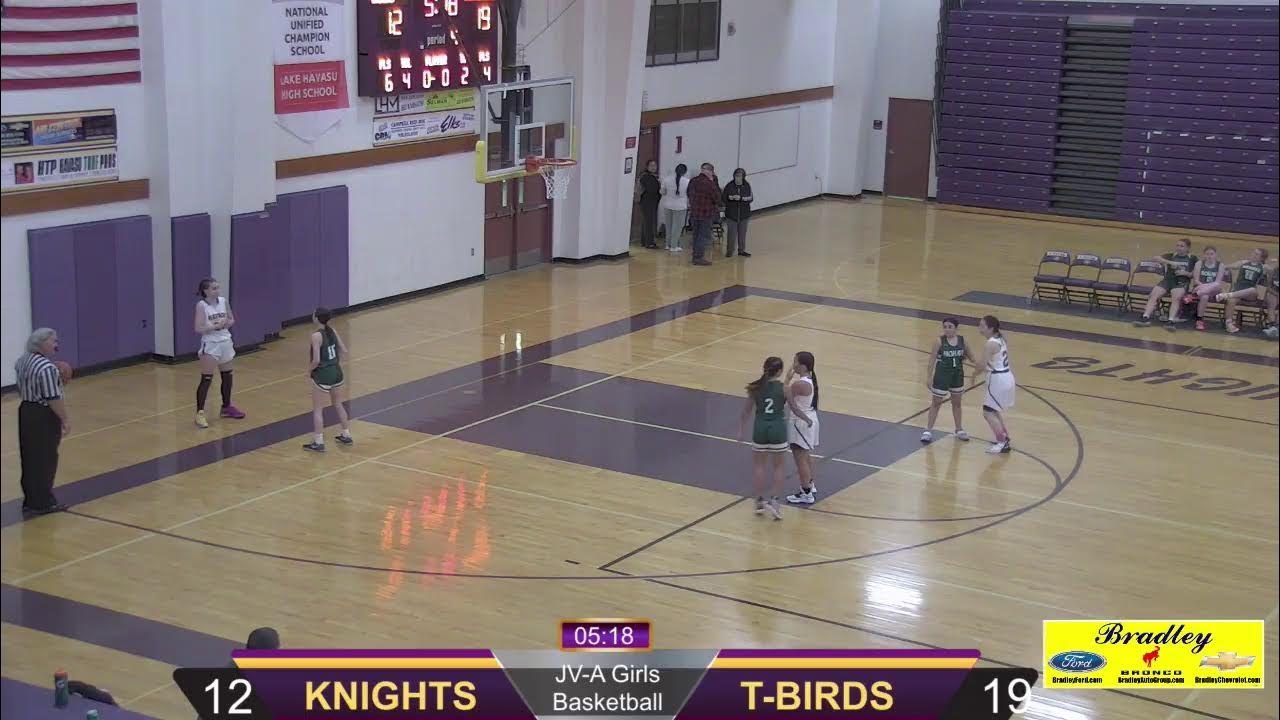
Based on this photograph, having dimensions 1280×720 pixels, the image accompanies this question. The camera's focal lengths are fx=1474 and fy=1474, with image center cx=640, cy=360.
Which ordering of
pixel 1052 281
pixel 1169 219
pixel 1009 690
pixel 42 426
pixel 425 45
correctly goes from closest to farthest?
pixel 1009 690 < pixel 42 426 < pixel 425 45 < pixel 1052 281 < pixel 1169 219

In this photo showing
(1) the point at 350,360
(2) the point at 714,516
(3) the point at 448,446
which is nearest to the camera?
(2) the point at 714,516

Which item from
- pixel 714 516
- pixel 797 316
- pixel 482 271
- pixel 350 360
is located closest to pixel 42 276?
pixel 350 360

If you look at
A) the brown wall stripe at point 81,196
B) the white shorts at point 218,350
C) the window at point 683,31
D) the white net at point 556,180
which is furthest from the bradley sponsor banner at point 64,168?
the window at point 683,31

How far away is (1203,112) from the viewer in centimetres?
2995

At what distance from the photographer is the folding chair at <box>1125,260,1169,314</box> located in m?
24.0

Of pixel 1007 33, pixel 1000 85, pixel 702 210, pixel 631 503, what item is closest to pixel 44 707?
pixel 631 503

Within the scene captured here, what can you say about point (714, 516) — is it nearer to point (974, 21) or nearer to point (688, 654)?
point (688, 654)

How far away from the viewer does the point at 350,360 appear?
19828 millimetres

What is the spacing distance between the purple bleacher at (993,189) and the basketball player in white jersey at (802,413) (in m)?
21.9

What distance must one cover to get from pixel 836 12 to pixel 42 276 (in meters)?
24.0

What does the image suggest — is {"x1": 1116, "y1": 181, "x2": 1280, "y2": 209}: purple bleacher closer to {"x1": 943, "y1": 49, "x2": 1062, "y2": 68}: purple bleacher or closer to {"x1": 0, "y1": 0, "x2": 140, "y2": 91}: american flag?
{"x1": 943, "y1": 49, "x2": 1062, "y2": 68}: purple bleacher

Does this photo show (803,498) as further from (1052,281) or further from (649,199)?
(649,199)

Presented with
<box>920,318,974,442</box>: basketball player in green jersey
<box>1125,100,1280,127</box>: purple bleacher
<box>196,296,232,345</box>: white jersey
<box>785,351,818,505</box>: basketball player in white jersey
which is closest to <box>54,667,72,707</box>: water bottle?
<box>785,351,818,505</box>: basketball player in white jersey

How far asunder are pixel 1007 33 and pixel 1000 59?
2.07 ft
